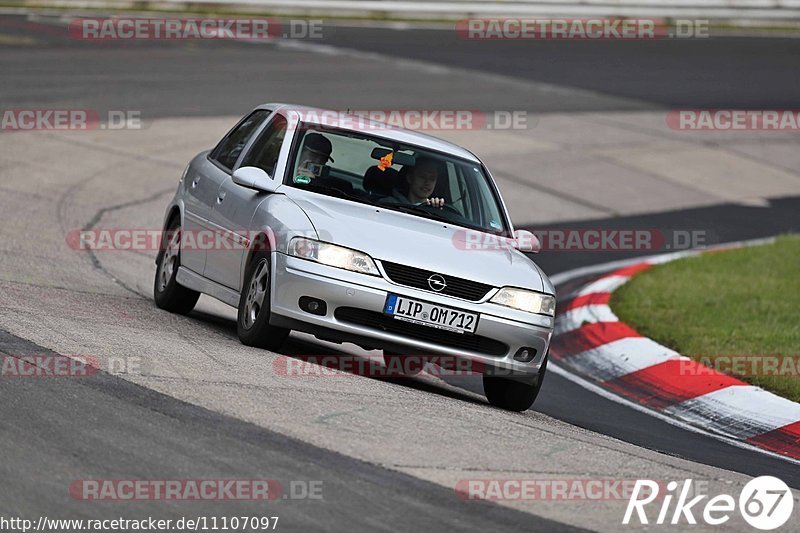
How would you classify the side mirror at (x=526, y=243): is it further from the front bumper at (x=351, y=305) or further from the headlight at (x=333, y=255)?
the headlight at (x=333, y=255)

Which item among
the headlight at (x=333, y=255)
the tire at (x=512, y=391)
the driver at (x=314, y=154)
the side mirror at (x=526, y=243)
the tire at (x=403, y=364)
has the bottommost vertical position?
the tire at (x=403, y=364)

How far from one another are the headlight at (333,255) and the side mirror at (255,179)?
0.78 metres

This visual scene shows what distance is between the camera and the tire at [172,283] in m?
10.5

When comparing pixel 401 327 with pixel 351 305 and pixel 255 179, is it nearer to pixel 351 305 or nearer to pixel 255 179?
pixel 351 305

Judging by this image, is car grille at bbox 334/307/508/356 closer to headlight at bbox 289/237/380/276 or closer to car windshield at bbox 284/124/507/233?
headlight at bbox 289/237/380/276

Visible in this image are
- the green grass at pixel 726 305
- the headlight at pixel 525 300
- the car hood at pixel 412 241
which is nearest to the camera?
the car hood at pixel 412 241

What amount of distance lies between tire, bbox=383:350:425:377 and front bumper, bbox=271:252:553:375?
172 cm

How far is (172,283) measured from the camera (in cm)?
1045

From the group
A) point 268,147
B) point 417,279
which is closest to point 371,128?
point 268,147

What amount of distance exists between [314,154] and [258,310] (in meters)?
1.33

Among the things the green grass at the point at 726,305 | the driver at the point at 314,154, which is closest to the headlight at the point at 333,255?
the driver at the point at 314,154

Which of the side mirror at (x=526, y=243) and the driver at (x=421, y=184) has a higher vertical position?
the driver at (x=421, y=184)

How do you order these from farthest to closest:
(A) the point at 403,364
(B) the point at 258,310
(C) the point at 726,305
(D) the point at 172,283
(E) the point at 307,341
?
(C) the point at 726,305 < (E) the point at 307,341 < (A) the point at 403,364 < (D) the point at 172,283 < (B) the point at 258,310

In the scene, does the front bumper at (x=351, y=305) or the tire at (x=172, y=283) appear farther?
the tire at (x=172, y=283)
